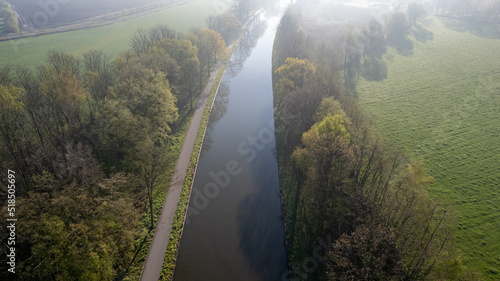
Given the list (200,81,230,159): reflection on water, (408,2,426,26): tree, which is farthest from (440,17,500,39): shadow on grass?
(200,81,230,159): reflection on water

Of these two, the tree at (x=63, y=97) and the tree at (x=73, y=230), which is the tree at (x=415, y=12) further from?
the tree at (x=73, y=230)

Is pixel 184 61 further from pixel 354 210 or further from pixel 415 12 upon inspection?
pixel 415 12

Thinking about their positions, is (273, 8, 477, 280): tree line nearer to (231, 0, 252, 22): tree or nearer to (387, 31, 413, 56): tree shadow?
(387, 31, 413, 56): tree shadow

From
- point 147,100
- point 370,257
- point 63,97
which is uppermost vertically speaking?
point 63,97

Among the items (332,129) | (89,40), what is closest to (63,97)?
(332,129)

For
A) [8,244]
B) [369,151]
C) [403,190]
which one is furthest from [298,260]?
[8,244]

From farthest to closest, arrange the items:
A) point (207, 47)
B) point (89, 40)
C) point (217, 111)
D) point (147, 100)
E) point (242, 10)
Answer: point (242, 10)
point (89, 40)
point (207, 47)
point (217, 111)
point (147, 100)

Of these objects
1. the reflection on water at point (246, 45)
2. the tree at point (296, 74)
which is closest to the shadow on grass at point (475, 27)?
the reflection on water at point (246, 45)

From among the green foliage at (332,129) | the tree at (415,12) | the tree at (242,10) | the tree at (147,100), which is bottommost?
the green foliage at (332,129)
